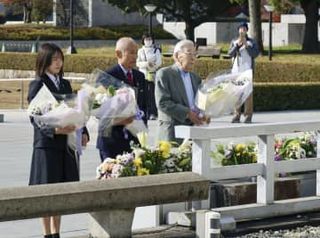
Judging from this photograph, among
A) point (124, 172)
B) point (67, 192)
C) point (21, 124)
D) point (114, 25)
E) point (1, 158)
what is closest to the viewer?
point (67, 192)

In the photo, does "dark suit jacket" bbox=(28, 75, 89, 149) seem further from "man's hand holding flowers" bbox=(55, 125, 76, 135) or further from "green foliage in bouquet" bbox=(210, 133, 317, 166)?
"green foliage in bouquet" bbox=(210, 133, 317, 166)

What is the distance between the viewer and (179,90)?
28.9ft

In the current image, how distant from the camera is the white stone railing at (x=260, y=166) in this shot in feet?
27.2

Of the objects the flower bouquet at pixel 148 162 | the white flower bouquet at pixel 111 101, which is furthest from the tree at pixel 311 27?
the white flower bouquet at pixel 111 101

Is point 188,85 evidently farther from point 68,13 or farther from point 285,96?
point 68,13

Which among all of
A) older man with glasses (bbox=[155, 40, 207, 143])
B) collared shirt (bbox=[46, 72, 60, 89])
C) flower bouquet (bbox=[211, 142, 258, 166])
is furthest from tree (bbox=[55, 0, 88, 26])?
collared shirt (bbox=[46, 72, 60, 89])

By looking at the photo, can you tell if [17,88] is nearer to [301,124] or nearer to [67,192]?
[301,124]

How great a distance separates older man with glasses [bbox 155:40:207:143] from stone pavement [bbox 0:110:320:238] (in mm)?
648

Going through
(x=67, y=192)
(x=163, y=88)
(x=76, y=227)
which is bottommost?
(x=76, y=227)

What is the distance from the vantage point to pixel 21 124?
1906cm

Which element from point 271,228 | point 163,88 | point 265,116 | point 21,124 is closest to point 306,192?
point 271,228

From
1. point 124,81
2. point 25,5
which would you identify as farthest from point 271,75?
point 25,5

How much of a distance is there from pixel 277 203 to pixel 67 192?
8.60ft

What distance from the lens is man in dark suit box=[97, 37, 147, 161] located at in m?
8.52
